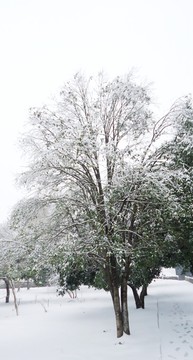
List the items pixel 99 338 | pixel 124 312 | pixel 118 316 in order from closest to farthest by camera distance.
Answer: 1. pixel 118 316
2. pixel 124 312
3. pixel 99 338

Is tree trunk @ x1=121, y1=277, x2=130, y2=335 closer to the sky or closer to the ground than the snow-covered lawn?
closer to the sky

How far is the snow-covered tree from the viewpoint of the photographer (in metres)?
11.6

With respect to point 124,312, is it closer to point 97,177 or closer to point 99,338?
point 99,338

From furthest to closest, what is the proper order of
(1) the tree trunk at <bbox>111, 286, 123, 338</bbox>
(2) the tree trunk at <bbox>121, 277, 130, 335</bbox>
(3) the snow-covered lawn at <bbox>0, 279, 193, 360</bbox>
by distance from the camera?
1. (2) the tree trunk at <bbox>121, 277, 130, 335</bbox>
2. (1) the tree trunk at <bbox>111, 286, 123, 338</bbox>
3. (3) the snow-covered lawn at <bbox>0, 279, 193, 360</bbox>

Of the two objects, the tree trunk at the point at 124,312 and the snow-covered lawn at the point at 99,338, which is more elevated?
the tree trunk at the point at 124,312

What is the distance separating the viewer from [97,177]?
42.2ft

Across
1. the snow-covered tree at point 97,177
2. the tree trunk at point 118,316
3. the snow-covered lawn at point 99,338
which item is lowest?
the snow-covered lawn at point 99,338

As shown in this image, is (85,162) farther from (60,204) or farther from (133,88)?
(133,88)

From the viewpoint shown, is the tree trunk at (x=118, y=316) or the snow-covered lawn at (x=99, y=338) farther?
the tree trunk at (x=118, y=316)

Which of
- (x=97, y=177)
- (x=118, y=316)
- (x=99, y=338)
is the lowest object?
(x=99, y=338)

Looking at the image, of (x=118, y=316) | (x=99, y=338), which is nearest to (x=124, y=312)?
(x=118, y=316)

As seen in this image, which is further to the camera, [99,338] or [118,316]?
[99,338]

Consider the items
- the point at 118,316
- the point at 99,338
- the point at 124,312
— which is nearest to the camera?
the point at 118,316

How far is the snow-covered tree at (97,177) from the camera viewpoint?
1159 cm
